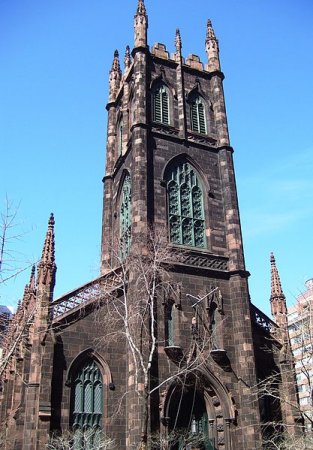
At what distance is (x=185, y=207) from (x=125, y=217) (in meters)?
3.65

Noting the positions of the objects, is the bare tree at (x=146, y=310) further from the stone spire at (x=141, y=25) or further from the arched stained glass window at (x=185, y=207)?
the stone spire at (x=141, y=25)

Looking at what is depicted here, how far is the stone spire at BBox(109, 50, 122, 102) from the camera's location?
35.8 metres

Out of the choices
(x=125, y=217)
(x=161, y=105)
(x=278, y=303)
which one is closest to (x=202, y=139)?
(x=161, y=105)

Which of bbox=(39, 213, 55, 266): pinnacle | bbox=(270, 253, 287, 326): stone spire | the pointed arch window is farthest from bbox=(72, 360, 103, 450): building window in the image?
the pointed arch window

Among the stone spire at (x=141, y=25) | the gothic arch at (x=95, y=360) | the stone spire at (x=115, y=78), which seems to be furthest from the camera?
the stone spire at (x=115, y=78)

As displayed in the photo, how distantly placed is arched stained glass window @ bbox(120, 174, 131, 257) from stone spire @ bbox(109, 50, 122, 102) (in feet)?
27.5

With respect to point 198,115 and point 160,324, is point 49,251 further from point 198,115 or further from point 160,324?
point 198,115

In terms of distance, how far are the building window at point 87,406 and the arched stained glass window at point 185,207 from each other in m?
7.80

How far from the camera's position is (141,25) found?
32.0m

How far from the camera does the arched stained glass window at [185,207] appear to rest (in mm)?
26625

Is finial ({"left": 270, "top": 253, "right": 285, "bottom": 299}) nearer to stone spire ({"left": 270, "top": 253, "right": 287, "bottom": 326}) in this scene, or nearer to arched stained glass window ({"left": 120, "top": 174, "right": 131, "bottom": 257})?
stone spire ({"left": 270, "top": 253, "right": 287, "bottom": 326})

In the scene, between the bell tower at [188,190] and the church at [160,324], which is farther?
the bell tower at [188,190]

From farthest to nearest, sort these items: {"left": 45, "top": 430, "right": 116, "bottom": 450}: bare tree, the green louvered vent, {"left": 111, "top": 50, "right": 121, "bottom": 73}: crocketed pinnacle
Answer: {"left": 111, "top": 50, "right": 121, "bottom": 73}: crocketed pinnacle
the green louvered vent
{"left": 45, "top": 430, "right": 116, "bottom": 450}: bare tree

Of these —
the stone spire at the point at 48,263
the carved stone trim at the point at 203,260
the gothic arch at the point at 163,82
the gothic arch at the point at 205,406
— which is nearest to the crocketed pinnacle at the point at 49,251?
the stone spire at the point at 48,263
